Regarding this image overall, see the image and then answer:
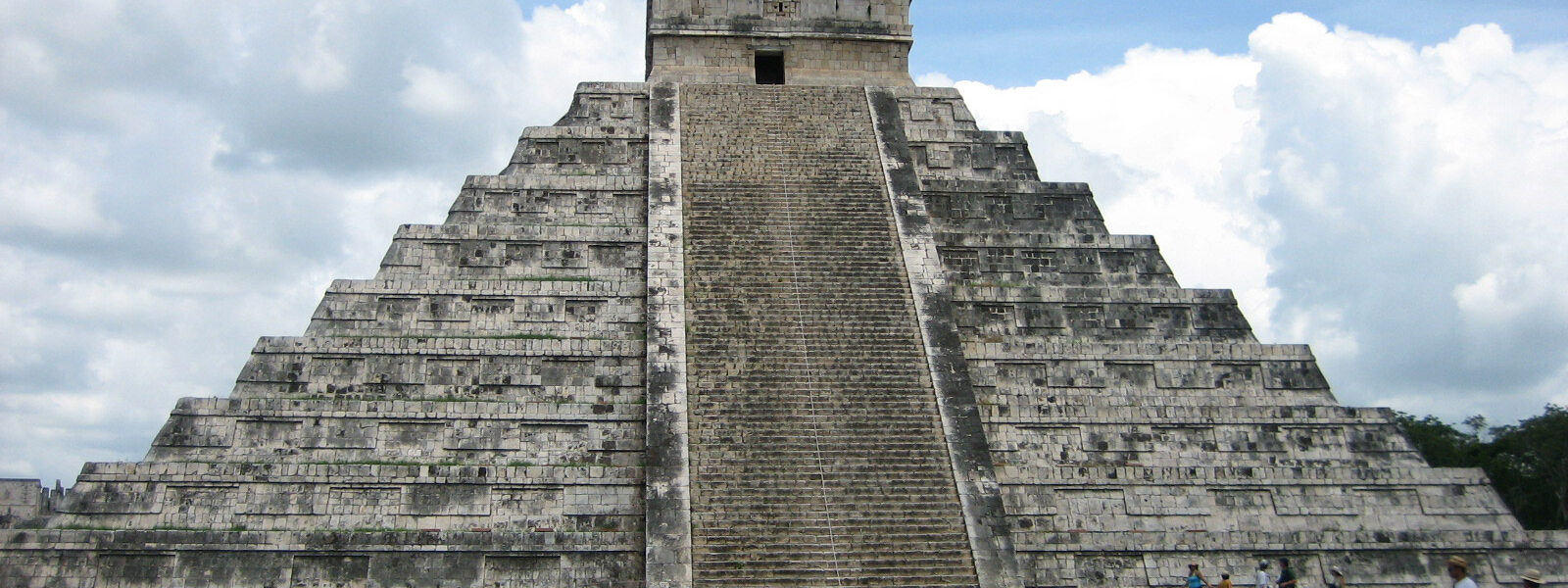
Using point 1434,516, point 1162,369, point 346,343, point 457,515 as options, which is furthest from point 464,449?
point 1434,516

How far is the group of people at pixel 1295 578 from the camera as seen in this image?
8750 mm

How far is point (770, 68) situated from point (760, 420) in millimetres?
9439

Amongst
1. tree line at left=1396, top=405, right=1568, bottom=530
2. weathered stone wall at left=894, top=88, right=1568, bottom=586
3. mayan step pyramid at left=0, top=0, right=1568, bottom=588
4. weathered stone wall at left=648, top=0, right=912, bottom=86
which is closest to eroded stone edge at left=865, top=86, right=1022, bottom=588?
mayan step pyramid at left=0, top=0, right=1568, bottom=588

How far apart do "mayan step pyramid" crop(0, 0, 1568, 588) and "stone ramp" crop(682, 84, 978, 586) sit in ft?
0.14

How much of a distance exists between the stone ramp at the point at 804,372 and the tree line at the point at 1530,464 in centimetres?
1785

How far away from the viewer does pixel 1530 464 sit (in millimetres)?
29750

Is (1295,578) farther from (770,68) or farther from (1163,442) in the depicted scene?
(770,68)

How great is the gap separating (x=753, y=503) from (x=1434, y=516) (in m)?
9.08

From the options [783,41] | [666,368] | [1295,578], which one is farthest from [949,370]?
[783,41]

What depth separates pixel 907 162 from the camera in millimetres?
18953

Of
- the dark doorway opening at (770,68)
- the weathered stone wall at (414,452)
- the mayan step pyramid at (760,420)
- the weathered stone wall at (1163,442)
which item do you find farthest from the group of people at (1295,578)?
the dark doorway opening at (770,68)

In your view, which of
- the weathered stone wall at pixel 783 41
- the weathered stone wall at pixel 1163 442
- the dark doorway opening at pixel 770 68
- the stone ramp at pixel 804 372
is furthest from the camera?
the dark doorway opening at pixel 770 68

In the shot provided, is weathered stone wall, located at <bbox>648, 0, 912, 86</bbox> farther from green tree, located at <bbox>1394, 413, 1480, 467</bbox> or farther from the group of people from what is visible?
green tree, located at <bbox>1394, 413, 1480, 467</bbox>

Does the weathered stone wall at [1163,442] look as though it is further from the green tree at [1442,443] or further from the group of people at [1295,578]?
the green tree at [1442,443]
